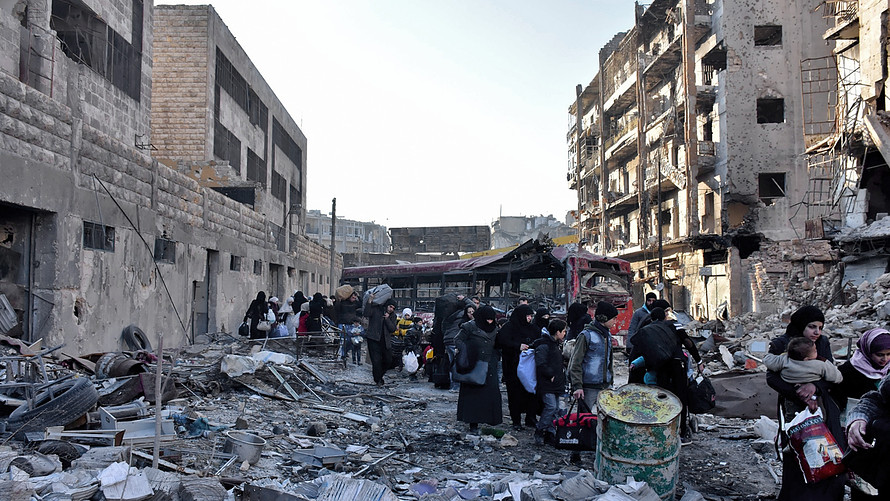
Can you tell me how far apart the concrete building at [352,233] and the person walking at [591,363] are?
246ft

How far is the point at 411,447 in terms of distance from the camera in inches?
278

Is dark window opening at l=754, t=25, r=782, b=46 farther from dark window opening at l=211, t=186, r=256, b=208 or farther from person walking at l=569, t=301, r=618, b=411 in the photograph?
person walking at l=569, t=301, r=618, b=411

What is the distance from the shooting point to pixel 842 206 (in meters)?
23.1

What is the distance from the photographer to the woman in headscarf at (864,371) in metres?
3.95

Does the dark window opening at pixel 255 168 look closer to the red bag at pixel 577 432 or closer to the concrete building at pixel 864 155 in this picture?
the concrete building at pixel 864 155

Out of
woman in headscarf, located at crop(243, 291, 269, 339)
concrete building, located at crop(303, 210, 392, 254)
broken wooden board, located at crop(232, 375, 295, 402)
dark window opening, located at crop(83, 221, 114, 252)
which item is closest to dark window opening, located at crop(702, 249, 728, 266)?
woman in headscarf, located at crop(243, 291, 269, 339)

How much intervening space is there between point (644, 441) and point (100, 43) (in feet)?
54.7

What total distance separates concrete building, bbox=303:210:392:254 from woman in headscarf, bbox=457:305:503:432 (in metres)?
73.3

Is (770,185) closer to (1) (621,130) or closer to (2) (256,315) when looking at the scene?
(1) (621,130)

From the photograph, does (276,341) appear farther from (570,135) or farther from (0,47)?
(570,135)

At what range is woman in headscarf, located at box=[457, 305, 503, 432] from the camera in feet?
26.4

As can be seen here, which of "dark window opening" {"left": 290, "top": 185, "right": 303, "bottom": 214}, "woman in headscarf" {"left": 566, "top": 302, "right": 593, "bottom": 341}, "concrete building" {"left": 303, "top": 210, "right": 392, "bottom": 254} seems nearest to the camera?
"woman in headscarf" {"left": 566, "top": 302, "right": 593, "bottom": 341}

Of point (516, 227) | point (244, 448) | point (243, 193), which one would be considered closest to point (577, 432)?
point (244, 448)

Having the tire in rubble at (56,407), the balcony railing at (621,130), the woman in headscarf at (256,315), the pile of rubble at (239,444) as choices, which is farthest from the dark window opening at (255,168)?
the tire in rubble at (56,407)
